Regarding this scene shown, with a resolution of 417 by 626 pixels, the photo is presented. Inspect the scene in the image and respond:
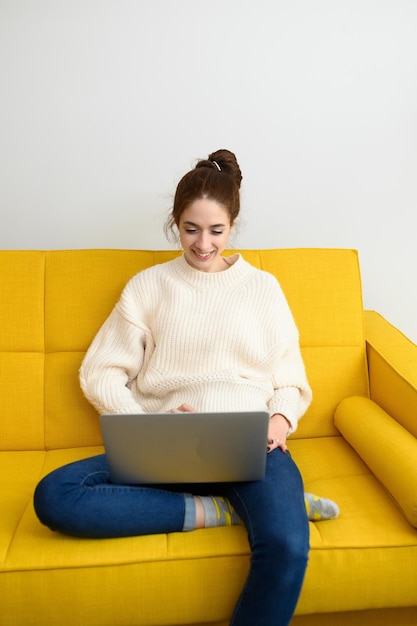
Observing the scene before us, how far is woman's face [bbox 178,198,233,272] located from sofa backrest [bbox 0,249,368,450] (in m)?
0.25

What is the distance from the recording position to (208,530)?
144 cm

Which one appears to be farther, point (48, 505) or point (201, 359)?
point (201, 359)

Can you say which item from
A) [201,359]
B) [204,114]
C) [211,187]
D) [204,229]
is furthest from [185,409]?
[204,114]

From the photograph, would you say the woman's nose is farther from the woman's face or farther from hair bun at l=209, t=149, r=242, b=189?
hair bun at l=209, t=149, r=242, b=189

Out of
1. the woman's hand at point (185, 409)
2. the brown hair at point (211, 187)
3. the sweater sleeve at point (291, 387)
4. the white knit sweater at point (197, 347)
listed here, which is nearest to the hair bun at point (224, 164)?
the brown hair at point (211, 187)

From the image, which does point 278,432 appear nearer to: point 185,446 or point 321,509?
point 321,509

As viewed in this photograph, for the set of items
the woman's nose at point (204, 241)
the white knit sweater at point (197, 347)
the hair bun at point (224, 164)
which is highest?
the hair bun at point (224, 164)

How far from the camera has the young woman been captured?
1.45 meters

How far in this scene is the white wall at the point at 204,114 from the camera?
2123 mm

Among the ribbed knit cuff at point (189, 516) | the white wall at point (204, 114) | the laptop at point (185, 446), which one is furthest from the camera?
the white wall at point (204, 114)

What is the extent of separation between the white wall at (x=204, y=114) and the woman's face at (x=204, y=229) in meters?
0.54

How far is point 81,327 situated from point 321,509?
2.85 feet

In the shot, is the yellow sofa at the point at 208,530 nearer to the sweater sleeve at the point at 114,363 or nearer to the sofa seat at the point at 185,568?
the sofa seat at the point at 185,568

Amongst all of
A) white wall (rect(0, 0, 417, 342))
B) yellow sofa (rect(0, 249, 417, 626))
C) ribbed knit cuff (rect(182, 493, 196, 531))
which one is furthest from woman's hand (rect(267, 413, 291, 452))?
white wall (rect(0, 0, 417, 342))
